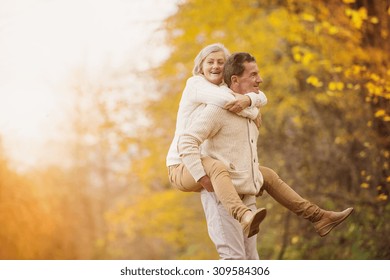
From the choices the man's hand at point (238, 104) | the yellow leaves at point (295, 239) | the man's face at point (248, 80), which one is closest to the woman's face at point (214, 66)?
the man's face at point (248, 80)

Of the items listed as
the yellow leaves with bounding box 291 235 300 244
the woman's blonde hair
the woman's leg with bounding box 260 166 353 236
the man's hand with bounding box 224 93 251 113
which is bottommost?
the yellow leaves with bounding box 291 235 300 244

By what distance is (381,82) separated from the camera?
565 cm

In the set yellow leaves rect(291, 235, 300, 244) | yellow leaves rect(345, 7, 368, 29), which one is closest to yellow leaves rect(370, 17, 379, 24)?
yellow leaves rect(345, 7, 368, 29)

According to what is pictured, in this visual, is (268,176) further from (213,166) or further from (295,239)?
(295,239)

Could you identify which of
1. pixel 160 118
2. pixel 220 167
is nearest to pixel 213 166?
pixel 220 167

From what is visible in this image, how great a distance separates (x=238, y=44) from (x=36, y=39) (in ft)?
11.7

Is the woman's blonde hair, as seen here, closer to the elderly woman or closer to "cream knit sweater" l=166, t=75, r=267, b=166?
the elderly woman

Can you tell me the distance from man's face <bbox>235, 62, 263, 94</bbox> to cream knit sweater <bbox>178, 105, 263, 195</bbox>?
17 cm

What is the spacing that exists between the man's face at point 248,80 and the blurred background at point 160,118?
2.32m

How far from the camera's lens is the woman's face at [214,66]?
3.46 meters

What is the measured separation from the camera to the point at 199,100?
3328mm

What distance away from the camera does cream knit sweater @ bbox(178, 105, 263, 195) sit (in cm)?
319

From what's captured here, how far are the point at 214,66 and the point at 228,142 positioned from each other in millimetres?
407

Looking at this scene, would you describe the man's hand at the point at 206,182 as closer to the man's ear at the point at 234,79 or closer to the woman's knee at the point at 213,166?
the woman's knee at the point at 213,166
